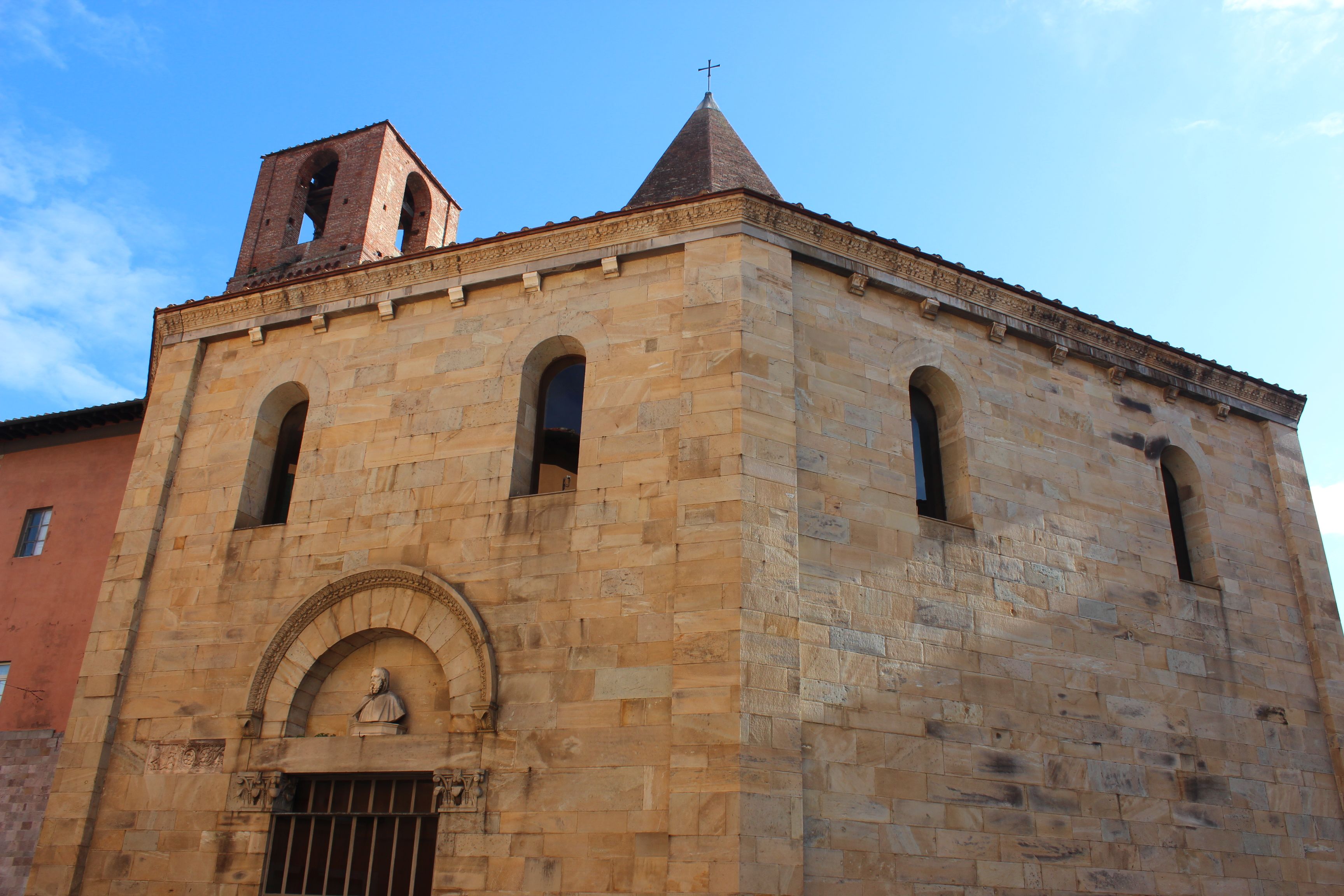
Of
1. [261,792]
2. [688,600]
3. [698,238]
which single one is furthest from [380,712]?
[698,238]

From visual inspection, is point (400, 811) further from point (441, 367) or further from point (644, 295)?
point (644, 295)

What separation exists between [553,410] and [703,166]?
19.7 feet

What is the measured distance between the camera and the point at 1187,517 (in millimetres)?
13617

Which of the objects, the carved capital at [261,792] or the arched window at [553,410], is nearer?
the carved capital at [261,792]

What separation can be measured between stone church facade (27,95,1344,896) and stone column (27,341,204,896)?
0.06 meters

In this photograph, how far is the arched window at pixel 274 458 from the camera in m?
12.3

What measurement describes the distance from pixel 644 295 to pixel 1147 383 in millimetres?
7197

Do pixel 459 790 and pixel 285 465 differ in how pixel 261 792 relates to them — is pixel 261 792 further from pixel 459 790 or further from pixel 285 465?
pixel 285 465

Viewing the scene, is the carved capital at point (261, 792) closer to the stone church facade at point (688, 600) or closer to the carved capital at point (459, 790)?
the stone church facade at point (688, 600)

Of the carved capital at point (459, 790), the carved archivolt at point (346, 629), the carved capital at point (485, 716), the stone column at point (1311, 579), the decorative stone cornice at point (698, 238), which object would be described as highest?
the decorative stone cornice at point (698, 238)

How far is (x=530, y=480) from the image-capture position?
11234 millimetres

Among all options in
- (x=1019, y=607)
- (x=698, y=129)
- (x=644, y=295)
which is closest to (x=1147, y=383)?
(x=1019, y=607)

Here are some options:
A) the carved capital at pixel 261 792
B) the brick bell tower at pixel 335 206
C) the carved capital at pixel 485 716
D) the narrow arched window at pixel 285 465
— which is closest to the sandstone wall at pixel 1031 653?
the carved capital at pixel 485 716

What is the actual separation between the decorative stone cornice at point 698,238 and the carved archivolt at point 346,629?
12.1 feet
